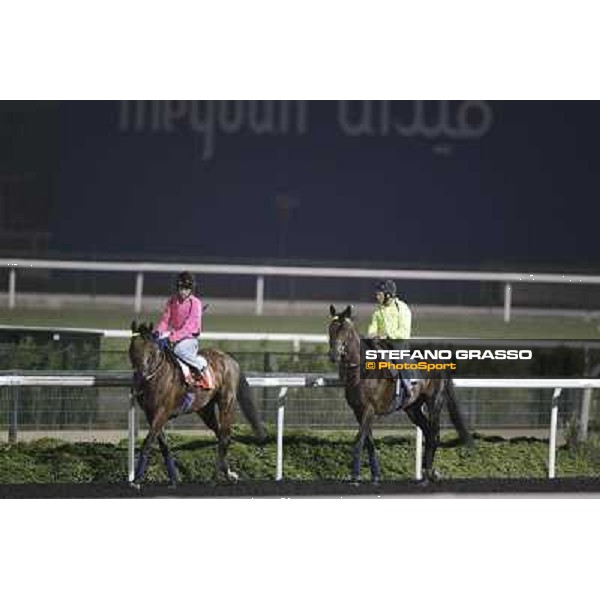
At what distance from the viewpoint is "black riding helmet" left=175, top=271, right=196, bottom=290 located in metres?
9.27

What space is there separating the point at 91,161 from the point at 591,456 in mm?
3522

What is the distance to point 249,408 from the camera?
954cm

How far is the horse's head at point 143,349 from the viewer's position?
9.18 metres

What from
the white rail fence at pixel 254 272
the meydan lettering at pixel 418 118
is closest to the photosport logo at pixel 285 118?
the meydan lettering at pixel 418 118

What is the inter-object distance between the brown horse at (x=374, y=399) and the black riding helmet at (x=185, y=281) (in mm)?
824

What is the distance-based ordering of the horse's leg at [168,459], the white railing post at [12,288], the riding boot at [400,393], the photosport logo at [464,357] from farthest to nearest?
the riding boot at [400,393] < the photosport logo at [464,357] < the horse's leg at [168,459] < the white railing post at [12,288]

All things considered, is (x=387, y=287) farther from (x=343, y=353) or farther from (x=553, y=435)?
(x=553, y=435)

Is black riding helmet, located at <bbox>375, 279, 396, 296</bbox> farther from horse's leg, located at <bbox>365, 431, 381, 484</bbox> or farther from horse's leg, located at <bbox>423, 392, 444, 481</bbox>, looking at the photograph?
horse's leg, located at <bbox>365, 431, 381, 484</bbox>

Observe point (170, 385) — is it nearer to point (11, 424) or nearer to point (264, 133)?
point (11, 424)

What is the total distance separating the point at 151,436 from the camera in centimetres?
934

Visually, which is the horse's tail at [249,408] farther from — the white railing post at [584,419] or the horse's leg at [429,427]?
the white railing post at [584,419]

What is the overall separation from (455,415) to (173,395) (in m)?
1.73

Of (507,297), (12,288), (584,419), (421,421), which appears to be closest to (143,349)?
(12,288)

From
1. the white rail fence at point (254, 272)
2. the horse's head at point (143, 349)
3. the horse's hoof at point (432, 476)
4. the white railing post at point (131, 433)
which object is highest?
the white rail fence at point (254, 272)
